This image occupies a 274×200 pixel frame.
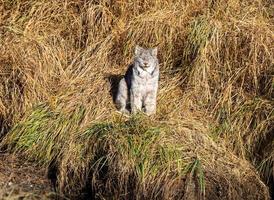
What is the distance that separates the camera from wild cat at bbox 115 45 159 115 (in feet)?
20.5

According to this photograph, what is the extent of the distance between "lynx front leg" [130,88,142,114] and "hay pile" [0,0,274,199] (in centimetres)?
20

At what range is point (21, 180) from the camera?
20.1 feet

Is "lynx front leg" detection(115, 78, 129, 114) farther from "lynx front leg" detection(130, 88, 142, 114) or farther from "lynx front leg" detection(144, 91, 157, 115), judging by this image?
"lynx front leg" detection(144, 91, 157, 115)

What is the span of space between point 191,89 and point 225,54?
54cm

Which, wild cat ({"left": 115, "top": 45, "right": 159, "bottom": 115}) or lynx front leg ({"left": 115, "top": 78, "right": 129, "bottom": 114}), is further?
lynx front leg ({"left": 115, "top": 78, "right": 129, "bottom": 114})

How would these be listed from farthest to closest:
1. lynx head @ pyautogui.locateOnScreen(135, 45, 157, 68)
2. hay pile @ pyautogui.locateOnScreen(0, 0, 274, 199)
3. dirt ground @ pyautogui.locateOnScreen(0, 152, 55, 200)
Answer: lynx head @ pyautogui.locateOnScreen(135, 45, 157, 68), dirt ground @ pyautogui.locateOnScreen(0, 152, 55, 200), hay pile @ pyautogui.locateOnScreen(0, 0, 274, 199)

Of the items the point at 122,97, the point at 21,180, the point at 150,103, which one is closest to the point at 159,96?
the point at 150,103

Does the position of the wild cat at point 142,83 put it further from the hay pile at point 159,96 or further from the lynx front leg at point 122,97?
the hay pile at point 159,96

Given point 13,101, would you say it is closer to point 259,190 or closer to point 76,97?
point 76,97

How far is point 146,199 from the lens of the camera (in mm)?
5516

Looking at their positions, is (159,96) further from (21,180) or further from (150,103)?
(21,180)

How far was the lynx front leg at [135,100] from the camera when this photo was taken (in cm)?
629

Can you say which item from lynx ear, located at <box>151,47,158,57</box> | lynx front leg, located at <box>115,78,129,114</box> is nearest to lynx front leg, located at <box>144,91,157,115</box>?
lynx front leg, located at <box>115,78,129,114</box>

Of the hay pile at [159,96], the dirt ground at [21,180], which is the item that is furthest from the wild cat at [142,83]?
the dirt ground at [21,180]
